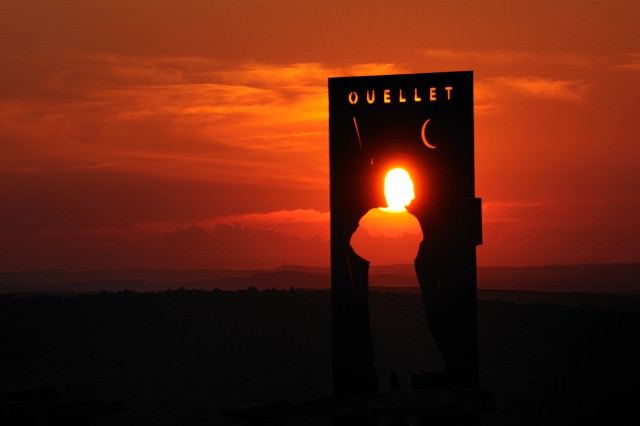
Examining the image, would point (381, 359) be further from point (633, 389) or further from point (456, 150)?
point (456, 150)

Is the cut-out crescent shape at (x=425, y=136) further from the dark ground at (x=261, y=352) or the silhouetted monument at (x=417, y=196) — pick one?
the dark ground at (x=261, y=352)

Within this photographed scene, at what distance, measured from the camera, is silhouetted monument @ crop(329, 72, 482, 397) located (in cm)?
1473

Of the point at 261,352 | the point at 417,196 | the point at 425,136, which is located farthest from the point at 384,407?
the point at 261,352

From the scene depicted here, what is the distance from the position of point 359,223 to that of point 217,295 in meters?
17.3

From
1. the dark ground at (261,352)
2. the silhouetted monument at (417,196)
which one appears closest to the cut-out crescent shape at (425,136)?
the silhouetted monument at (417,196)

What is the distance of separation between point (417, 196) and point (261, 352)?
41.7 feet

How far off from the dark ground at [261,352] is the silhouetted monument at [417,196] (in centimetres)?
690

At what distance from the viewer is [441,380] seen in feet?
48.0

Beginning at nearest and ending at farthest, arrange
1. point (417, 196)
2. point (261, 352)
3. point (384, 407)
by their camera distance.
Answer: point (384, 407) < point (417, 196) < point (261, 352)

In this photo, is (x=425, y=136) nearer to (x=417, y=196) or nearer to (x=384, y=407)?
(x=417, y=196)

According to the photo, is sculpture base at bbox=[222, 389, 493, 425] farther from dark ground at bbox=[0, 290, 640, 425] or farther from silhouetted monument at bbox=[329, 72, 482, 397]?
dark ground at bbox=[0, 290, 640, 425]

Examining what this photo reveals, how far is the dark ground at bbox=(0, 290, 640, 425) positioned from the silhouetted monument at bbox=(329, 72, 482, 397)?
6904 mm

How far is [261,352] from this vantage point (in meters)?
26.9

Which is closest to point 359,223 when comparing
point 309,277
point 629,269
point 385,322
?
point 385,322
